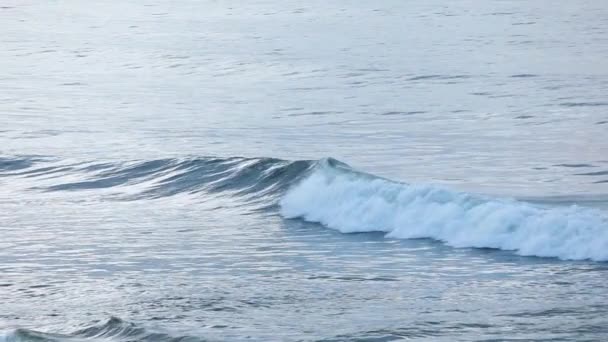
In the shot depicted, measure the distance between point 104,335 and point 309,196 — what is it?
23.3ft

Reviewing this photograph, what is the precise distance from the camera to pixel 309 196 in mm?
16859

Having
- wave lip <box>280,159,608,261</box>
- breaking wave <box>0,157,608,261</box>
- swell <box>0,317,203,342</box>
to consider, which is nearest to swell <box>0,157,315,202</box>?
breaking wave <box>0,157,608,261</box>

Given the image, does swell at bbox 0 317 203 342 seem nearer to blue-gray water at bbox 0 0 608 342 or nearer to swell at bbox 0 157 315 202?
blue-gray water at bbox 0 0 608 342

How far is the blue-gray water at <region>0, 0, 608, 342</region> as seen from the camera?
1070 centimetres

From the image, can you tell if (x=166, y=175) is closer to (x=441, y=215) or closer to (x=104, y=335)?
(x=441, y=215)

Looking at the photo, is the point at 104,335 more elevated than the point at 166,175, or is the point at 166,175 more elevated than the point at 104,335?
the point at 166,175

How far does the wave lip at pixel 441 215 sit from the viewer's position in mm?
13164

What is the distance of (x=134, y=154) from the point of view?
2098 centimetres

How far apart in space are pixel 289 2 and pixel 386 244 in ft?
190

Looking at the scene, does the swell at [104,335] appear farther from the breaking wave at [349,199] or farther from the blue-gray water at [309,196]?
the breaking wave at [349,199]

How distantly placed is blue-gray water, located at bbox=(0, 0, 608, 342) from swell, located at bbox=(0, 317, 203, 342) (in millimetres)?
29

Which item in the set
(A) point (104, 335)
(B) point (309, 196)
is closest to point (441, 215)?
(B) point (309, 196)

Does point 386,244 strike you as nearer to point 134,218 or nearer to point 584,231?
point 584,231

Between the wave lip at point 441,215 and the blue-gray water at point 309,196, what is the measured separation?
3 centimetres
